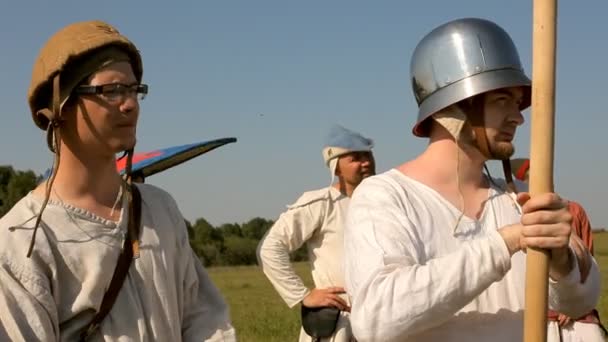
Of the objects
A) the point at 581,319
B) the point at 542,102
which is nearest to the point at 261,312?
the point at 581,319

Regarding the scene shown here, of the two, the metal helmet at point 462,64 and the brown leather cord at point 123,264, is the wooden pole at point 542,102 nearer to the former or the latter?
the metal helmet at point 462,64

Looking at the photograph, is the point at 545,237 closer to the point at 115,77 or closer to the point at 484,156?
the point at 484,156

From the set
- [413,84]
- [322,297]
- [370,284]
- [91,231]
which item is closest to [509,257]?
[370,284]

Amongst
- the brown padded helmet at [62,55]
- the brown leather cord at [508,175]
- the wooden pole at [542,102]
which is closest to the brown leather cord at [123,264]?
the brown padded helmet at [62,55]

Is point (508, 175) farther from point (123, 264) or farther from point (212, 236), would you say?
point (212, 236)

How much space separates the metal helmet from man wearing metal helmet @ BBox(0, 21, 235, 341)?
1007 mm

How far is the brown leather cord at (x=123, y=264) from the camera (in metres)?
3.76

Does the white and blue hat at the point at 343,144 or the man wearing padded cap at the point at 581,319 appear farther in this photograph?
the white and blue hat at the point at 343,144

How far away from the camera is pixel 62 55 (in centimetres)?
386

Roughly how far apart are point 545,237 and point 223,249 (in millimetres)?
52731

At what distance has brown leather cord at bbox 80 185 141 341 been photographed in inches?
148

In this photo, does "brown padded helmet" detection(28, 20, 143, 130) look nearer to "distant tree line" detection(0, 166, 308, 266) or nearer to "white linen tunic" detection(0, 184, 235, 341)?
"white linen tunic" detection(0, 184, 235, 341)

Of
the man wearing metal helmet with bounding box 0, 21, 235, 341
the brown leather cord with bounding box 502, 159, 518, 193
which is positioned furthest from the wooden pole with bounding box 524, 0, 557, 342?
the man wearing metal helmet with bounding box 0, 21, 235, 341

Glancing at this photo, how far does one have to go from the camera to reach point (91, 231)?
12.7ft
